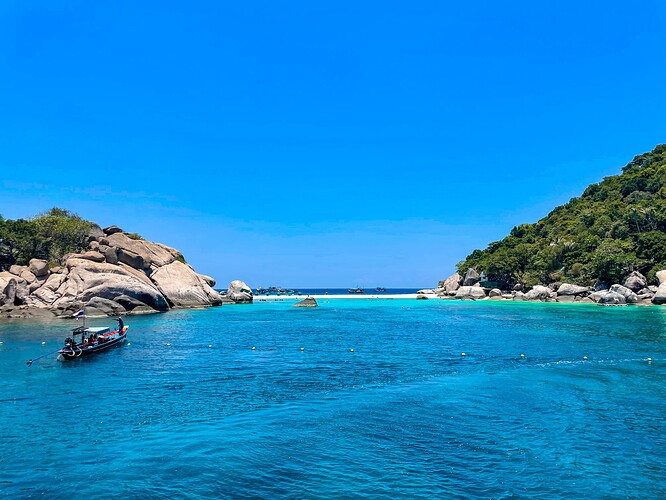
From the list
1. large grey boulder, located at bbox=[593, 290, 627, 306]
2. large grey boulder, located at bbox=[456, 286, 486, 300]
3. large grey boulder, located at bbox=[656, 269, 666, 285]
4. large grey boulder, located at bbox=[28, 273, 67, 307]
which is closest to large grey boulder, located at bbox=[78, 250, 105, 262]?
large grey boulder, located at bbox=[28, 273, 67, 307]

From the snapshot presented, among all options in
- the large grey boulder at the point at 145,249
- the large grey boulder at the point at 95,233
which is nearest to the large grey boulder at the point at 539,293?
the large grey boulder at the point at 145,249

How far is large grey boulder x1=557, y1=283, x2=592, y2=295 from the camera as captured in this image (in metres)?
108

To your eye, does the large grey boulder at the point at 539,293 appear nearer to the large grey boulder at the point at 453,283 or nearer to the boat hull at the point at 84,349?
the large grey boulder at the point at 453,283

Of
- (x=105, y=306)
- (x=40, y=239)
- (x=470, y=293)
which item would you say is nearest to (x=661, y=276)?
(x=470, y=293)

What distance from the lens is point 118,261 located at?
3531 inches

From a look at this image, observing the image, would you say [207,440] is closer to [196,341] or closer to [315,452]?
[315,452]

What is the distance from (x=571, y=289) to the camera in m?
109

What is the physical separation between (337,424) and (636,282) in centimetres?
10329

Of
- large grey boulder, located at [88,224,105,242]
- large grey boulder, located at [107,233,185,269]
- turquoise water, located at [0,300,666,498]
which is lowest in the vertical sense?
turquoise water, located at [0,300,666,498]

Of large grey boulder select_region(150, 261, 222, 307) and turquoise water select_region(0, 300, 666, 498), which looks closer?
turquoise water select_region(0, 300, 666, 498)

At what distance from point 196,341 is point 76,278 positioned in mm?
42531

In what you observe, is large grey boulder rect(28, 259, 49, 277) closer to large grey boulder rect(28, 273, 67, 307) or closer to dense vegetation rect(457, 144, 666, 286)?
large grey boulder rect(28, 273, 67, 307)

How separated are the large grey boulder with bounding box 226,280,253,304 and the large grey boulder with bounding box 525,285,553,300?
82.9m

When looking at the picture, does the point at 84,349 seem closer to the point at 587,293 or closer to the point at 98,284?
the point at 98,284
